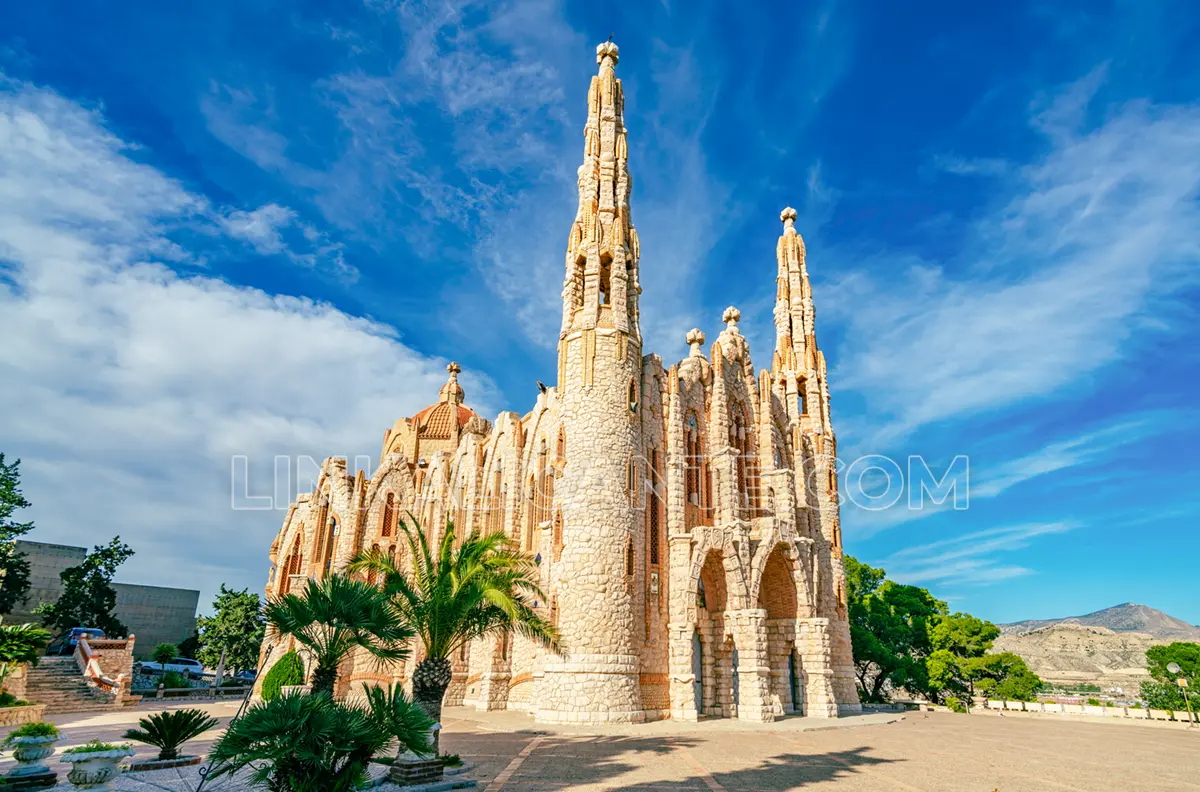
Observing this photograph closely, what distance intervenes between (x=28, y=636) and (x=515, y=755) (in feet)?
62.5

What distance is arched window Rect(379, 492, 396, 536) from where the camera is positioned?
111 feet

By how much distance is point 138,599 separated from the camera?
170 feet

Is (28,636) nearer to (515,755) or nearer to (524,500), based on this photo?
(524,500)

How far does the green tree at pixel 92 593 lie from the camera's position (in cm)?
3897

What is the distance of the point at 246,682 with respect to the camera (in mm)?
37125

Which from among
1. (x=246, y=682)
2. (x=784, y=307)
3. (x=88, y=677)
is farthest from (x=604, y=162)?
(x=246, y=682)

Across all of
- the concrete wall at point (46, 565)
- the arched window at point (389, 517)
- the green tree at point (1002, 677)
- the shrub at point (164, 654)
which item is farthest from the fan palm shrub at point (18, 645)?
the green tree at point (1002, 677)

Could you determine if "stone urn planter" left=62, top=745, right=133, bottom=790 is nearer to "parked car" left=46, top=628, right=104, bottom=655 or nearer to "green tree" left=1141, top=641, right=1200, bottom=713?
"parked car" left=46, top=628, right=104, bottom=655

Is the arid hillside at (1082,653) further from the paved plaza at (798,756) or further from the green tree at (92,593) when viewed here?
the green tree at (92,593)

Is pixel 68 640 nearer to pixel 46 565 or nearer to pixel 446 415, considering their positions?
pixel 46 565

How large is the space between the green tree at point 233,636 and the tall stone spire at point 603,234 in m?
25.9

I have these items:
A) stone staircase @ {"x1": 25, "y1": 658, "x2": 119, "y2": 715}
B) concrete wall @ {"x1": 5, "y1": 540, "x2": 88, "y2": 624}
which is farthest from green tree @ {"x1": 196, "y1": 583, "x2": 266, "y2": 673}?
concrete wall @ {"x1": 5, "y1": 540, "x2": 88, "y2": 624}

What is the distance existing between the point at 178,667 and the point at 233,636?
8.57 m

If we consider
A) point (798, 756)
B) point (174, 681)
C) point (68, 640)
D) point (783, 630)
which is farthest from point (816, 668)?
point (68, 640)
